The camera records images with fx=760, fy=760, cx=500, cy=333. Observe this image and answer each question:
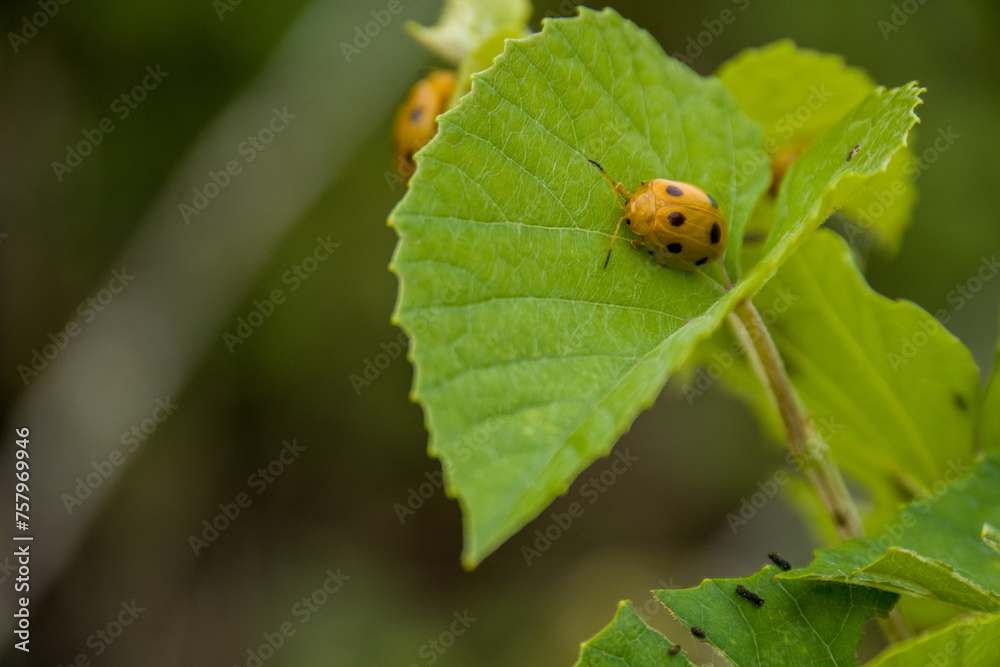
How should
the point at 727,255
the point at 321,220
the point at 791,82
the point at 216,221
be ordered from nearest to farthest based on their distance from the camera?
1. the point at 727,255
2. the point at 791,82
3. the point at 216,221
4. the point at 321,220

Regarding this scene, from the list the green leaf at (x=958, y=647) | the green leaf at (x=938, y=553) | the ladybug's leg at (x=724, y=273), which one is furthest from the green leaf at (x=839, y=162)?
the green leaf at (x=958, y=647)

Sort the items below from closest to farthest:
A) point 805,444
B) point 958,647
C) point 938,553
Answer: point 958,647, point 938,553, point 805,444

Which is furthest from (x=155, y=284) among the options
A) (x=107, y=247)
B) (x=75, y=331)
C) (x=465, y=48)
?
(x=465, y=48)

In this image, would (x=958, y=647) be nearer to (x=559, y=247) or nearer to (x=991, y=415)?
(x=991, y=415)

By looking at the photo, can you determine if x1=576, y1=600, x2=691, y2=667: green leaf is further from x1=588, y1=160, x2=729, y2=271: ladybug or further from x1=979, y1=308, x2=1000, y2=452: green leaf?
x1=979, y1=308, x2=1000, y2=452: green leaf

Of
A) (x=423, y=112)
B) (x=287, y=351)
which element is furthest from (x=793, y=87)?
(x=287, y=351)

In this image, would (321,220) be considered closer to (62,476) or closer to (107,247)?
(107,247)
